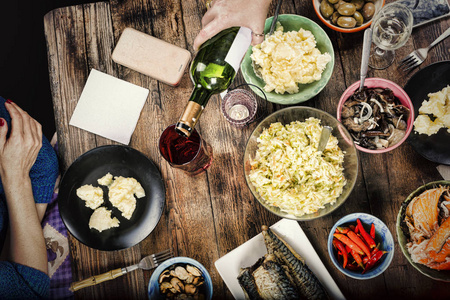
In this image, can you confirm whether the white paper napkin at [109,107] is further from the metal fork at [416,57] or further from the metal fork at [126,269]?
the metal fork at [416,57]

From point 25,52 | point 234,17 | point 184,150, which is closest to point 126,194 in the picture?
point 184,150

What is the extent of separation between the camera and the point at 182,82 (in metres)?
1.88

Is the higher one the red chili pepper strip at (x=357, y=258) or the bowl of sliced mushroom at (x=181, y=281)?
the red chili pepper strip at (x=357, y=258)

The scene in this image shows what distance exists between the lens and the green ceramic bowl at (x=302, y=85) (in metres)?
1.63

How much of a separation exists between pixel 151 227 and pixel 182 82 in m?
0.83

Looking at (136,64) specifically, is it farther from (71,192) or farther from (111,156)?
(71,192)

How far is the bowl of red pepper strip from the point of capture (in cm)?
158

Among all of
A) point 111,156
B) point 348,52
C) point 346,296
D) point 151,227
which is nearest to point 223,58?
point 348,52

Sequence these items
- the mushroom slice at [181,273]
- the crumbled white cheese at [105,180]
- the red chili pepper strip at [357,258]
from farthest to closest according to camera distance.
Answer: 1. the crumbled white cheese at [105,180]
2. the mushroom slice at [181,273]
3. the red chili pepper strip at [357,258]

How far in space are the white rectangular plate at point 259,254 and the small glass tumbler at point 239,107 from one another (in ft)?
1.87

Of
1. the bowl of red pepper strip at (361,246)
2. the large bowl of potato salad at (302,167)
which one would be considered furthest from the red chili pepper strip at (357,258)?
the large bowl of potato salad at (302,167)

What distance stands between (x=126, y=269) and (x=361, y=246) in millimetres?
1225

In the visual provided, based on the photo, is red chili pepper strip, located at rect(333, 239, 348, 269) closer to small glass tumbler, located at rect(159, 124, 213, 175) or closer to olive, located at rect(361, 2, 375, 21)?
small glass tumbler, located at rect(159, 124, 213, 175)

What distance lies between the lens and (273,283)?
158 centimetres
